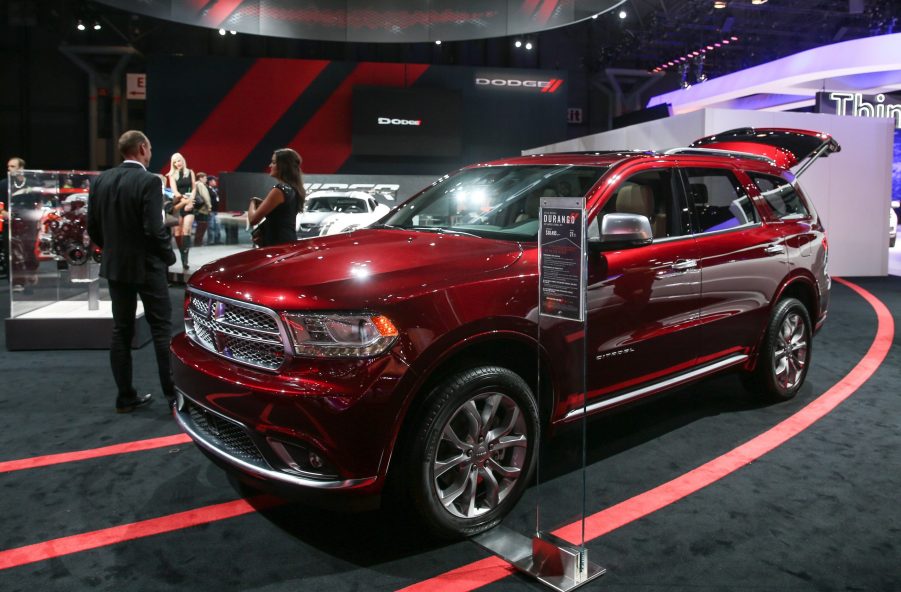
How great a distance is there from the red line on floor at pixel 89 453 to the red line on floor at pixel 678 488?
206 centimetres

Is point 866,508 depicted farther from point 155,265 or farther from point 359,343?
point 155,265

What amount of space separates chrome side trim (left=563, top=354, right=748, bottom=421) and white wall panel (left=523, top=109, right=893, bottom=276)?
7.09 metres

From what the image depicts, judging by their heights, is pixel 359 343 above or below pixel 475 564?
above

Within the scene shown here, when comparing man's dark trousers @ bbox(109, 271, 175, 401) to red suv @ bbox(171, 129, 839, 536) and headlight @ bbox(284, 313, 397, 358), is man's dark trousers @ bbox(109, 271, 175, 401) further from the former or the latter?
headlight @ bbox(284, 313, 397, 358)

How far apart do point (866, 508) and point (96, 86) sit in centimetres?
2449

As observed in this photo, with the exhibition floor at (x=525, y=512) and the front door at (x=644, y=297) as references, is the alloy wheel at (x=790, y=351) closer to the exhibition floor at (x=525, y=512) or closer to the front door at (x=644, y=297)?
the exhibition floor at (x=525, y=512)

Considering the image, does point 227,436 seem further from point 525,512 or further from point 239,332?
point 525,512

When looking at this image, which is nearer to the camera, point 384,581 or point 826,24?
point 384,581

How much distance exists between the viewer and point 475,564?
8.68ft

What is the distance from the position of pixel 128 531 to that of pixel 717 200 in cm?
345

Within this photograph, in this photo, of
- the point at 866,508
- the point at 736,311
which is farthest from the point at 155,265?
the point at 866,508

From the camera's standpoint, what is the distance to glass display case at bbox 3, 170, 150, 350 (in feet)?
19.8

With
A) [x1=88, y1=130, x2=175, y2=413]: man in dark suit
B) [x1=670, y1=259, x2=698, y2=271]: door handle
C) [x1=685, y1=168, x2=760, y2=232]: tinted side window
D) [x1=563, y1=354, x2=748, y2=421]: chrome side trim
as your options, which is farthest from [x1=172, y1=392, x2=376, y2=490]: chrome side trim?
[x1=685, y1=168, x2=760, y2=232]: tinted side window

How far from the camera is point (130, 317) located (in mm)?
4305
